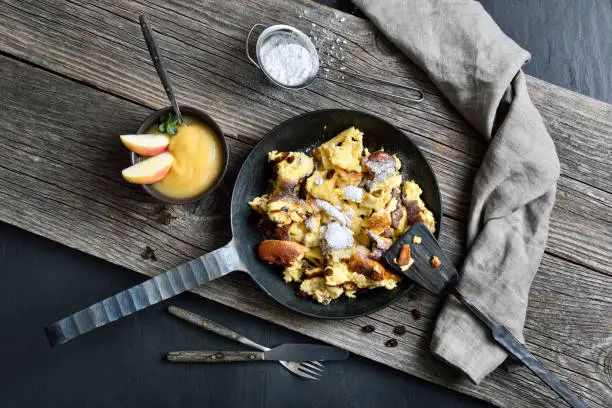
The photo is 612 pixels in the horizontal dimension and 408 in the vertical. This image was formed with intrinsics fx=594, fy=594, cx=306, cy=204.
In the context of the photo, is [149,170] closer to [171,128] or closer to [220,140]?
[171,128]

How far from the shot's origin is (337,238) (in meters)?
2.68

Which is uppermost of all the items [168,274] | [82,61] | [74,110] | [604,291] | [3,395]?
[82,61]

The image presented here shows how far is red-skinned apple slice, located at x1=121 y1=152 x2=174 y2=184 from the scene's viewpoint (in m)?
2.63

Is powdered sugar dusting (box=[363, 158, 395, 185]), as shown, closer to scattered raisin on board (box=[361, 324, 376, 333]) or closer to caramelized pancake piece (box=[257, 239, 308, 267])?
caramelized pancake piece (box=[257, 239, 308, 267])

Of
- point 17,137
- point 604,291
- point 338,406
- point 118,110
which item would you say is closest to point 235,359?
point 338,406

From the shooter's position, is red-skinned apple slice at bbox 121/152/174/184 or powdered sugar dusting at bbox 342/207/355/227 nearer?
red-skinned apple slice at bbox 121/152/174/184

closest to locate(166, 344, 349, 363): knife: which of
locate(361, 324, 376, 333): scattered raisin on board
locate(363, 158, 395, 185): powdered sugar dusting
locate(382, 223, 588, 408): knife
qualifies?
locate(361, 324, 376, 333): scattered raisin on board

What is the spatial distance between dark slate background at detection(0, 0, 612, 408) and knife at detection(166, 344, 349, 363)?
0.06 metres

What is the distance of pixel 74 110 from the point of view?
118 inches

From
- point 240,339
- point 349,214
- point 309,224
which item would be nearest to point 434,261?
point 349,214

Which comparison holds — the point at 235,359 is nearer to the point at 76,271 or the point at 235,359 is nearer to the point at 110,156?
the point at 76,271

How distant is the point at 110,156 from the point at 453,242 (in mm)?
1768

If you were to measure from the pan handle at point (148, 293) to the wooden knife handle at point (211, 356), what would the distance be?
16.7 inches

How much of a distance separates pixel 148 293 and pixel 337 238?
87 cm
